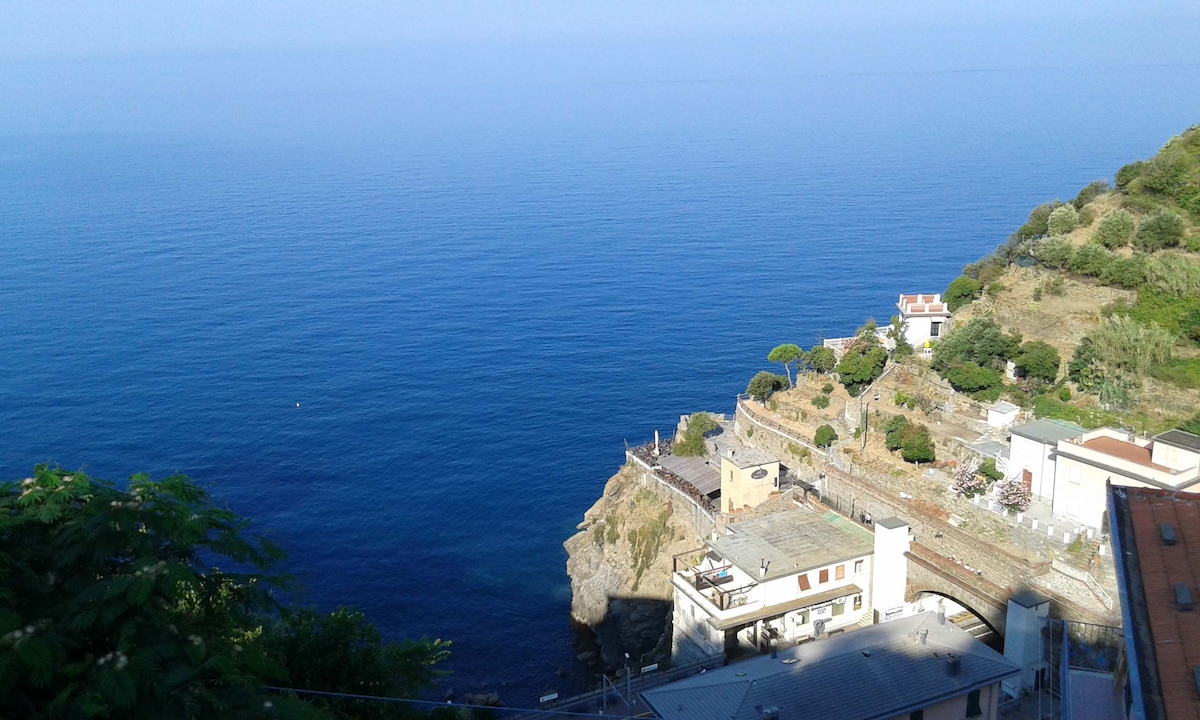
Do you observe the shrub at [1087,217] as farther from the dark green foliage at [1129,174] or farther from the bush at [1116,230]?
the dark green foliage at [1129,174]

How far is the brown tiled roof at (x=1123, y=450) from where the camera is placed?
27.2 m

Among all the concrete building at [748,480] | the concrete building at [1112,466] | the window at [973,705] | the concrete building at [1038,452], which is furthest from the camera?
the concrete building at [748,480]

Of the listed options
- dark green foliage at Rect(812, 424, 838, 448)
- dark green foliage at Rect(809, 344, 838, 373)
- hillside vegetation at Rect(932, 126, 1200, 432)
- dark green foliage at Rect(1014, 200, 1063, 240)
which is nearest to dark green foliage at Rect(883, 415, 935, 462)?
dark green foliage at Rect(812, 424, 838, 448)

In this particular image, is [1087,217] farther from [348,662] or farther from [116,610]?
[116,610]

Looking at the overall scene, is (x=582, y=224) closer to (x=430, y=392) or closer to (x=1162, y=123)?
(x=430, y=392)

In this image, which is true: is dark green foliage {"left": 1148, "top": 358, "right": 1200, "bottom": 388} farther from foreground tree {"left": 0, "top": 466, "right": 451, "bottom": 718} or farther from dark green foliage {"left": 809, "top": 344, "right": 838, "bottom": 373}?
foreground tree {"left": 0, "top": 466, "right": 451, "bottom": 718}

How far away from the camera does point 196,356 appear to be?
68.1 metres

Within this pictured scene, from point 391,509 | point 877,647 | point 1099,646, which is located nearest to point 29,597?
point 877,647

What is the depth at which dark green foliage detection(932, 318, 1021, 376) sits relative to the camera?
37688 millimetres

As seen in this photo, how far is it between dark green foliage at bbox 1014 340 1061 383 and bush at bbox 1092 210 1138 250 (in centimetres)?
765

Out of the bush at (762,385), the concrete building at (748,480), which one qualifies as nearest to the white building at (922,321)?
the bush at (762,385)

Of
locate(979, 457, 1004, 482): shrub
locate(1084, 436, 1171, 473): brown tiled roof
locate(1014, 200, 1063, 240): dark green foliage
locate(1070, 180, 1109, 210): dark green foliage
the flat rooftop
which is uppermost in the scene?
locate(1070, 180, 1109, 210): dark green foliage

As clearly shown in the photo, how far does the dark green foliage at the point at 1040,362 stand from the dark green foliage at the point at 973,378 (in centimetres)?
118

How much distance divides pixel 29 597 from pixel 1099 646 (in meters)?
23.5
